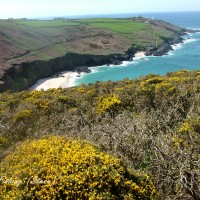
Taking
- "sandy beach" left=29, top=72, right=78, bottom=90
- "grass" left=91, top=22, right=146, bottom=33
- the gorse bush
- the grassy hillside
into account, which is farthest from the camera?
"grass" left=91, top=22, right=146, bottom=33

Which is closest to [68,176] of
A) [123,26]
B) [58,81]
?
[58,81]

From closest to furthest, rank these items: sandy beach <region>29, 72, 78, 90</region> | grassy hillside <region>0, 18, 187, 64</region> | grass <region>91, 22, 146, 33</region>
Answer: sandy beach <region>29, 72, 78, 90</region>, grassy hillside <region>0, 18, 187, 64</region>, grass <region>91, 22, 146, 33</region>

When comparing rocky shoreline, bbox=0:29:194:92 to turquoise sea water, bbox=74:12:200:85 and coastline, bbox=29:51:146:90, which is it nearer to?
coastline, bbox=29:51:146:90

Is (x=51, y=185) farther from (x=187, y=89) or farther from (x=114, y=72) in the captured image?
(x=114, y=72)

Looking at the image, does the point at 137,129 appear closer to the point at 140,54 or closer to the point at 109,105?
the point at 109,105

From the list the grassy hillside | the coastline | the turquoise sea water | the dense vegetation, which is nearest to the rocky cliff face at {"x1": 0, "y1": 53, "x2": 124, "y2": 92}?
the coastline

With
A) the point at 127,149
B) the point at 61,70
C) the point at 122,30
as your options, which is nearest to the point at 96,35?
the point at 122,30
